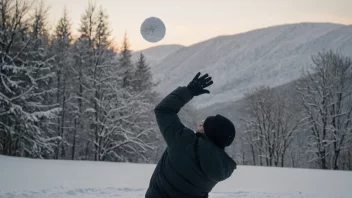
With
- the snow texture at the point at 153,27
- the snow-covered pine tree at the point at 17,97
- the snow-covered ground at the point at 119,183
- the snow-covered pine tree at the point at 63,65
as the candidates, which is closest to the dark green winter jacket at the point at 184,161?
the snow texture at the point at 153,27

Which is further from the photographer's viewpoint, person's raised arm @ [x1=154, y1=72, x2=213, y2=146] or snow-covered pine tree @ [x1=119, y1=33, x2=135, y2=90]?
snow-covered pine tree @ [x1=119, y1=33, x2=135, y2=90]

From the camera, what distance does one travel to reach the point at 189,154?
2.33 metres

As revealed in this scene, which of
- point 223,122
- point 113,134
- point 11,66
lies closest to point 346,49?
point 113,134

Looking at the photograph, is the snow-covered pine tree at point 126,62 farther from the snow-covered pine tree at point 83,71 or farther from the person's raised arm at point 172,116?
the person's raised arm at point 172,116

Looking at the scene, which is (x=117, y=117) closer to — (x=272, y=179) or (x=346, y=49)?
(x=272, y=179)

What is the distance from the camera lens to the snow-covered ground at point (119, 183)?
8641mm

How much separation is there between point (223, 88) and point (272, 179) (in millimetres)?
108049

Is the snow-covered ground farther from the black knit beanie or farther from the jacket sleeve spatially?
the black knit beanie

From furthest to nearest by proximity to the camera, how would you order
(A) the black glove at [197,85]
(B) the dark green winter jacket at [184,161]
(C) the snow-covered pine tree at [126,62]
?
(C) the snow-covered pine tree at [126,62]
(A) the black glove at [197,85]
(B) the dark green winter jacket at [184,161]

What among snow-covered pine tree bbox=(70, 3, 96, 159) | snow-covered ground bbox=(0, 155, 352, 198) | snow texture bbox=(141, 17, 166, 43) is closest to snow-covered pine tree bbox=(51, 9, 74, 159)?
snow-covered pine tree bbox=(70, 3, 96, 159)

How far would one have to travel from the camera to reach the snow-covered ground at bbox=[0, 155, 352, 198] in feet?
28.3

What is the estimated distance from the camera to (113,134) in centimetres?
2331

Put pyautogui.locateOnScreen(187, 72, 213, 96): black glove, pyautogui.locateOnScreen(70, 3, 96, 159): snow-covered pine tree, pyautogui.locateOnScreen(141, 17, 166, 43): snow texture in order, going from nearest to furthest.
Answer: pyautogui.locateOnScreen(187, 72, 213, 96): black glove
pyautogui.locateOnScreen(141, 17, 166, 43): snow texture
pyautogui.locateOnScreen(70, 3, 96, 159): snow-covered pine tree

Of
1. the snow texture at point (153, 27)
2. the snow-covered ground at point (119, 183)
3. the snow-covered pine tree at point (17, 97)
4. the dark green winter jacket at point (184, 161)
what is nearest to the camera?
the dark green winter jacket at point (184, 161)
